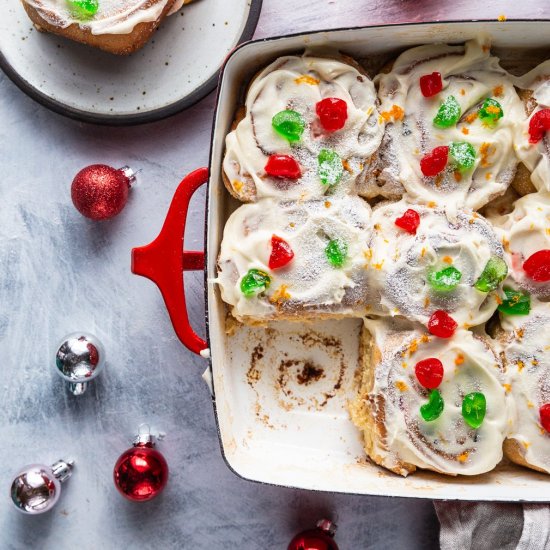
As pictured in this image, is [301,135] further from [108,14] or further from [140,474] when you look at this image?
[140,474]

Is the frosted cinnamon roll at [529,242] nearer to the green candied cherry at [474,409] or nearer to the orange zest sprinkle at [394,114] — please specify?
the green candied cherry at [474,409]

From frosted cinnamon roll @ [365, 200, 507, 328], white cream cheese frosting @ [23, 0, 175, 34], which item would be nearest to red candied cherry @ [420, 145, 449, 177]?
frosted cinnamon roll @ [365, 200, 507, 328]

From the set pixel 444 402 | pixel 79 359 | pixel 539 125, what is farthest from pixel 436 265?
pixel 79 359

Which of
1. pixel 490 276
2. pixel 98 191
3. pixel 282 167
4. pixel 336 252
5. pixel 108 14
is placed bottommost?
pixel 490 276

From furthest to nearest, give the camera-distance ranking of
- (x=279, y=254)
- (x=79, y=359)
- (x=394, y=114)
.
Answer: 1. (x=79, y=359)
2. (x=394, y=114)
3. (x=279, y=254)

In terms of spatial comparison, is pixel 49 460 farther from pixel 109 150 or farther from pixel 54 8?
pixel 54 8

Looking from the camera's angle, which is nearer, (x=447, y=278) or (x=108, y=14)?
(x=447, y=278)
